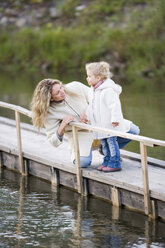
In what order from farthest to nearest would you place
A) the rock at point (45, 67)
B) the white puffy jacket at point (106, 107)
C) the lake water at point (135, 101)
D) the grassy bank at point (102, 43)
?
the rock at point (45, 67) → the grassy bank at point (102, 43) → the lake water at point (135, 101) → the white puffy jacket at point (106, 107)

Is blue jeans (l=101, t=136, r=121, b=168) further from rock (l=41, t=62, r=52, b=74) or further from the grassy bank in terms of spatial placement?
rock (l=41, t=62, r=52, b=74)

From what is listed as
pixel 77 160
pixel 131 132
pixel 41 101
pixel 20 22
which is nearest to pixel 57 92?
pixel 41 101

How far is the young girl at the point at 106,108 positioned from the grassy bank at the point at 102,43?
489 inches

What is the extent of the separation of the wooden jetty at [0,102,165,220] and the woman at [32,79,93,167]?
6.5 inches

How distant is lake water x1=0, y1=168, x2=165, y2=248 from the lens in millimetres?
7543

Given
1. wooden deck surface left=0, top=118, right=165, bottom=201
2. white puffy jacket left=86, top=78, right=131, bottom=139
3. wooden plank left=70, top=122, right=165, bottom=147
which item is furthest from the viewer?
white puffy jacket left=86, top=78, right=131, bottom=139

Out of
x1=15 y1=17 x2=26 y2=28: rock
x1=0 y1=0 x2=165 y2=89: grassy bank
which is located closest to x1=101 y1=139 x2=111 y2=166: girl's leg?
x1=0 y1=0 x2=165 y2=89: grassy bank

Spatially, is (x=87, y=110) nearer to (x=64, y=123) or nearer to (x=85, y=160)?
(x=64, y=123)

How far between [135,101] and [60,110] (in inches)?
358

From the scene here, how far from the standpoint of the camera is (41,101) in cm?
851

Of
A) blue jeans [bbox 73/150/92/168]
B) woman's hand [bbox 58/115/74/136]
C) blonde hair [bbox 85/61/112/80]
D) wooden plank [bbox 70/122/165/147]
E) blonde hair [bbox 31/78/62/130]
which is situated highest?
blonde hair [bbox 85/61/112/80]

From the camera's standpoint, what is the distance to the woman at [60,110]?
8.55 metres

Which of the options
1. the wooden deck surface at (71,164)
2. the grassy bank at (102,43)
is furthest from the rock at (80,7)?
the wooden deck surface at (71,164)

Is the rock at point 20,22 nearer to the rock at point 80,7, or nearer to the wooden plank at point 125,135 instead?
the rock at point 80,7
